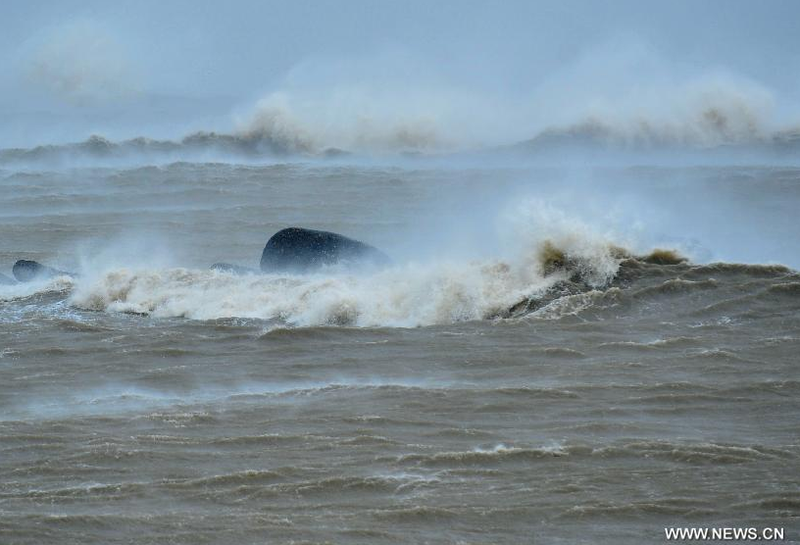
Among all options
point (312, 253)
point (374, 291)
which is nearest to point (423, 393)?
point (374, 291)

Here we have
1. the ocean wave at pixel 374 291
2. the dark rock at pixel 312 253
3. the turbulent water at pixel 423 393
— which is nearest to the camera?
the turbulent water at pixel 423 393

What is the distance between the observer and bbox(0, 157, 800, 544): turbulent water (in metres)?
8.16

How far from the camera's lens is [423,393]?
10945mm

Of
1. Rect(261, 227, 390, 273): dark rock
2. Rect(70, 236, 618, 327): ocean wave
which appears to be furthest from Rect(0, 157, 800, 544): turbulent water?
Rect(261, 227, 390, 273): dark rock

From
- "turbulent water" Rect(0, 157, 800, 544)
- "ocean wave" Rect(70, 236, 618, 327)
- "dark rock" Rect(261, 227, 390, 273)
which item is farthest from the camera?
"dark rock" Rect(261, 227, 390, 273)

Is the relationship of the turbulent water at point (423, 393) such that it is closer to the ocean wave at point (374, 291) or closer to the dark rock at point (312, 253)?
the ocean wave at point (374, 291)

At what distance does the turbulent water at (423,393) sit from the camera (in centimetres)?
816

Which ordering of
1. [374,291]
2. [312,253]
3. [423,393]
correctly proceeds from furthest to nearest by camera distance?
[312,253]
[374,291]
[423,393]

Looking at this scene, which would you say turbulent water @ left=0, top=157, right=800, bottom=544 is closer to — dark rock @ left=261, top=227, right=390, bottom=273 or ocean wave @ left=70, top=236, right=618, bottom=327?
ocean wave @ left=70, top=236, right=618, bottom=327

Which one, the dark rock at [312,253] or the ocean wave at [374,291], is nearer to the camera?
the ocean wave at [374,291]

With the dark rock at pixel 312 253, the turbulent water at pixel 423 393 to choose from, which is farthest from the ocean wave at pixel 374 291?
the dark rock at pixel 312 253

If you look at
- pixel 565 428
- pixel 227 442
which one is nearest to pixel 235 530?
pixel 227 442

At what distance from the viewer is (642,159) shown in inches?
1598

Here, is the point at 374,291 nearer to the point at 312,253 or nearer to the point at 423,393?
the point at 312,253
